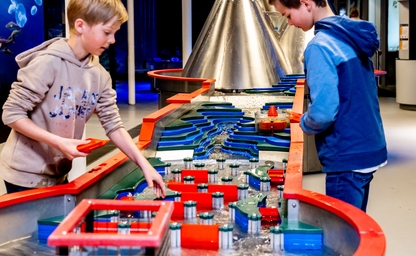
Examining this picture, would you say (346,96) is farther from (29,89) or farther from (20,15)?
(20,15)

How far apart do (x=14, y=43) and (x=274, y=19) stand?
3.51m

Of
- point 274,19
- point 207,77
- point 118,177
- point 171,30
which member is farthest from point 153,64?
point 118,177

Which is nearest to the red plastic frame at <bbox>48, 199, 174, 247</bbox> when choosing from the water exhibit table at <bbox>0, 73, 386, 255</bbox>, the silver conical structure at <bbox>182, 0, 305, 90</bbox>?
the water exhibit table at <bbox>0, 73, 386, 255</bbox>

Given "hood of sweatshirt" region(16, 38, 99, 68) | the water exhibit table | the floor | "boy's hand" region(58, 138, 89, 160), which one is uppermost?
"hood of sweatshirt" region(16, 38, 99, 68)

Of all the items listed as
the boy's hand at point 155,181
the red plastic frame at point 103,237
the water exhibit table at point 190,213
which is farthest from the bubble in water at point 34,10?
the red plastic frame at point 103,237

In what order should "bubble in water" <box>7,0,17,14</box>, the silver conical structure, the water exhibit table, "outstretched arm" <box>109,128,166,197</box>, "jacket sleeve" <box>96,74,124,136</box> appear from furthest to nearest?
"bubble in water" <box>7,0,17,14</box>
the silver conical structure
"jacket sleeve" <box>96,74,124,136</box>
"outstretched arm" <box>109,128,166,197</box>
the water exhibit table

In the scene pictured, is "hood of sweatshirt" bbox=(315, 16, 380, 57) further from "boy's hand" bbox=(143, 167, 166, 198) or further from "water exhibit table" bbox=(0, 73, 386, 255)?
"boy's hand" bbox=(143, 167, 166, 198)

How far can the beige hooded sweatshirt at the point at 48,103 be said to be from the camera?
2.19 m

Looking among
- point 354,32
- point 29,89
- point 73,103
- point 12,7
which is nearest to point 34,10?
point 12,7

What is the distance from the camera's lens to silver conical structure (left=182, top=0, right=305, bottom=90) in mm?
6293

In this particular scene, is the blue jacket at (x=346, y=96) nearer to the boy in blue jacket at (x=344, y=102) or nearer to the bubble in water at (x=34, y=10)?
the boy in blue jacket at (x=344, y=102)

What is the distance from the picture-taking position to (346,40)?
2242mm

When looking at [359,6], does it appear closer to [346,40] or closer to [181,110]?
[181,110]

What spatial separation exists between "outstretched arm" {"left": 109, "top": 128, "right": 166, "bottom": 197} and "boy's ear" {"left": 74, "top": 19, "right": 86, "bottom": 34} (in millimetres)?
442
